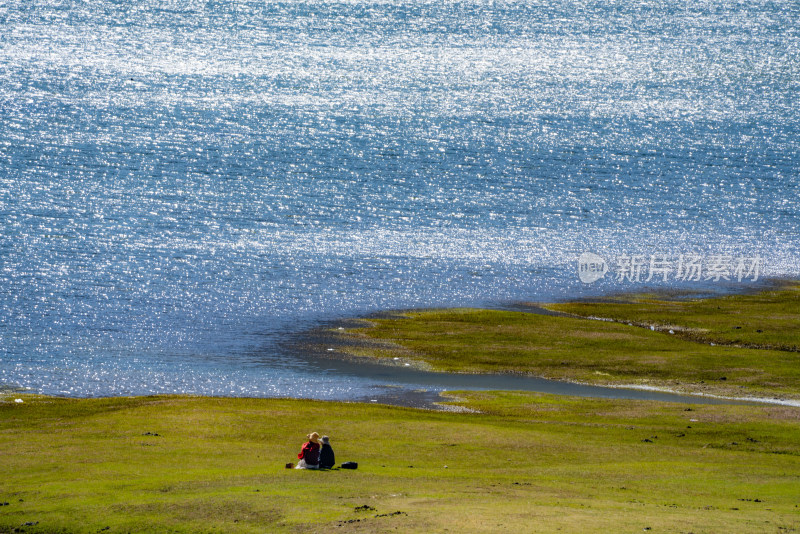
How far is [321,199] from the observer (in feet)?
404

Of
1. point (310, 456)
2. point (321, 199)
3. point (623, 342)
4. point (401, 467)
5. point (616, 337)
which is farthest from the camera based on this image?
point (321, 199)

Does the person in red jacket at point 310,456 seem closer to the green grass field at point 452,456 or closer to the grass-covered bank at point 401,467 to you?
the green grass field at point 452,456

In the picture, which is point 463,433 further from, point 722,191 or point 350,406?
point 722,191

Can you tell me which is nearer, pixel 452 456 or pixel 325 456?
pixel 325 456

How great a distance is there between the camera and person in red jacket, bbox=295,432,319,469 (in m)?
34.4

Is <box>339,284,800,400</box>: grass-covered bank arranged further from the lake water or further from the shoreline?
the lake water

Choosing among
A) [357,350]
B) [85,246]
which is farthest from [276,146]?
[357,350]

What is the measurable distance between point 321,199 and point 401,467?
88652 mm

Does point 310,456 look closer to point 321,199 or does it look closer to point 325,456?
point 325,456

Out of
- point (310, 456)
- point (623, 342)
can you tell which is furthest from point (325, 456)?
point (623, 342)

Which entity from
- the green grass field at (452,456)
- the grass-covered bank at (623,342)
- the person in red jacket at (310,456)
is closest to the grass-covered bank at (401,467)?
the green grass field at (452,456)

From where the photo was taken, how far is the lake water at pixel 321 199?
73.3 meters

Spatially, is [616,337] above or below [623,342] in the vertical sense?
above

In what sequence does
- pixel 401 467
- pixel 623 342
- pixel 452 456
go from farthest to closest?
pixel 623 342 < pixel 452 456 < pixel 401 467
